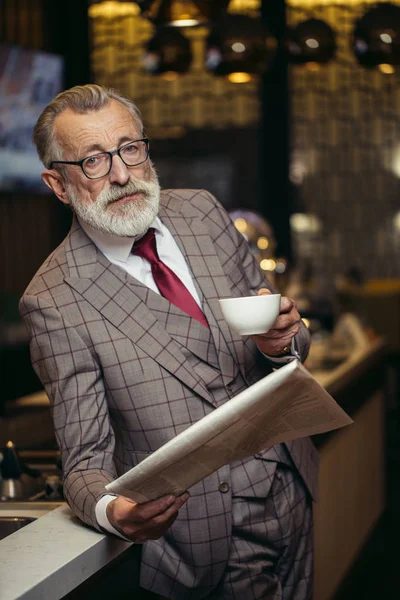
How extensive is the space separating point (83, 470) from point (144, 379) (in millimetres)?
210

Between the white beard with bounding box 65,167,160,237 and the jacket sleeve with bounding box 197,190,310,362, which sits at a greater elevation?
the white beard with bounding box 65,167,160,237

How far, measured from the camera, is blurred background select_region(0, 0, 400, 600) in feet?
13.4

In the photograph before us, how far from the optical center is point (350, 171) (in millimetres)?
9797

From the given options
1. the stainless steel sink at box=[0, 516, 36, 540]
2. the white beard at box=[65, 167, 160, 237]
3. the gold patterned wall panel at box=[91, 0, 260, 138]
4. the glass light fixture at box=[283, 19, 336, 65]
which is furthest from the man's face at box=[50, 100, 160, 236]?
the gold patterned wall panel at box=[91, 0, 260, 138]

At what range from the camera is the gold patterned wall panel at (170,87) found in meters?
8.98

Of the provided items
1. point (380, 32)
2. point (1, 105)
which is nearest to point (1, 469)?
point (380, 32)

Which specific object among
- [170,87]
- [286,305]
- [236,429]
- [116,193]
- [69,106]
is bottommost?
[236,429]

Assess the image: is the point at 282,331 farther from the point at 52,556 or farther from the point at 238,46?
the point at 238,46

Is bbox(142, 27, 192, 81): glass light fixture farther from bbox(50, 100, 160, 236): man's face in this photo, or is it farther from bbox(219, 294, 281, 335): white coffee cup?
bbox(219, 294, 281, 335): white coffee cup

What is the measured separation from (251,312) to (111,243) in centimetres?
47

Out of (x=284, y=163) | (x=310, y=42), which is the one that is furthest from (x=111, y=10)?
(x=310, y=42)

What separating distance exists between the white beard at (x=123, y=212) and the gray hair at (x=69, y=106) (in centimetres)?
14

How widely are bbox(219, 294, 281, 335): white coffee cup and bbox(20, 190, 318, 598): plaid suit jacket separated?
275 millimetres

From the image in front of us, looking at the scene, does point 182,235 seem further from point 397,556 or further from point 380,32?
point 397,556
